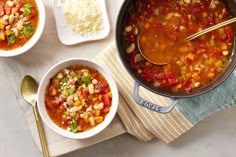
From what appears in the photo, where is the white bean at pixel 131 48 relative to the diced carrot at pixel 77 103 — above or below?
above

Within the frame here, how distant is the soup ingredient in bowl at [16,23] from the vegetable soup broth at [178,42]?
35 centimetres

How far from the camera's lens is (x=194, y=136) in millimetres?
1999

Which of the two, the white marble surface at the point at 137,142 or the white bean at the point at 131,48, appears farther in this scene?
the white marble surface at the point at 137,142

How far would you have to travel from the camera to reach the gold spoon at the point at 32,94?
6.08ft

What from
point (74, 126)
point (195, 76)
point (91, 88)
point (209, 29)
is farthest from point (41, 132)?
point (209, 29)

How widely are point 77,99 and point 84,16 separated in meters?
0.29

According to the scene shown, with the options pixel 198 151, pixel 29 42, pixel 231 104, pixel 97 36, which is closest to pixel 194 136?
pixel 198 151

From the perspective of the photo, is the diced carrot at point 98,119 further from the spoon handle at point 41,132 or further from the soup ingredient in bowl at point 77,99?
the spoon handle at point 41,132

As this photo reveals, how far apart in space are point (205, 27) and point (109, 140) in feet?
1.87

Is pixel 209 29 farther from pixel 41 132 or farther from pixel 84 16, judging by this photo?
pixel 41 132

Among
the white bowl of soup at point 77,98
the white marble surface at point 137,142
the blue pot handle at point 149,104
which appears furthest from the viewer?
the white marble surface at point 137,142

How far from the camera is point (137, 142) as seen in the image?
1.99 m

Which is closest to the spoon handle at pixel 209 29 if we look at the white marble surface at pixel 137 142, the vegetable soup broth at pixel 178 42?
the vegetable soup broth at pixel 178 42

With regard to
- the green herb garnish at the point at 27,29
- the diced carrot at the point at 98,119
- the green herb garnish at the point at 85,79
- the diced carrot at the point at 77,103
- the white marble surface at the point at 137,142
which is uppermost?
the green herb garnish at the point at 27,29
